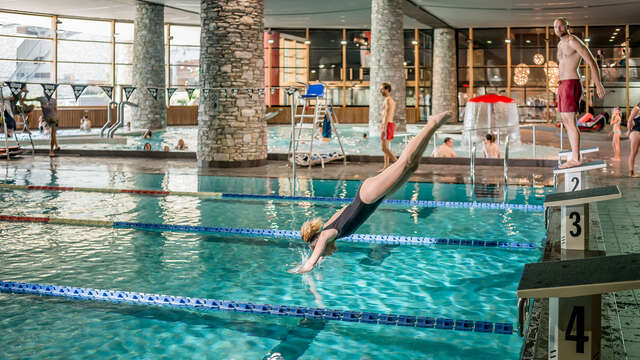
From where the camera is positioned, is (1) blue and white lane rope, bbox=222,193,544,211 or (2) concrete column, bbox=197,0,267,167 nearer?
(1) blue and white lane rope, bbox=222,193,544,211

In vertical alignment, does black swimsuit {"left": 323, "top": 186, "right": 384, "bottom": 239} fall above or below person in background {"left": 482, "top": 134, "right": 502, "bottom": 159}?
below

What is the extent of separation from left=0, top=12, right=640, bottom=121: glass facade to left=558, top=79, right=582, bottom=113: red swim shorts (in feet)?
66.9

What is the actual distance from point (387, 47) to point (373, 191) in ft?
51.7

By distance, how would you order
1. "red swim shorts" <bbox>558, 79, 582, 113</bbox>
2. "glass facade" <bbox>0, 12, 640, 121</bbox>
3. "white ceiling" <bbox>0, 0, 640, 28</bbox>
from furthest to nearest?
"glass facade" <bbox>0, 12, 640, 121</bbox>, "white ceiling" <bbox>0, 0, 640, 28</bbox>, "red swim shorts" <bbox>558, 79, 582, 113</bbox>

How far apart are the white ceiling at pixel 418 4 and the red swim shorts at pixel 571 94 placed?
1503 cm

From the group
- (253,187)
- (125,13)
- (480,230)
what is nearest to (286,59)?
(125,13)

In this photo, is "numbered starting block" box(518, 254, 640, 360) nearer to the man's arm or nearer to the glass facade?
the man's arm

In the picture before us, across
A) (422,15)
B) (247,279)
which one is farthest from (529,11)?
(247,279)

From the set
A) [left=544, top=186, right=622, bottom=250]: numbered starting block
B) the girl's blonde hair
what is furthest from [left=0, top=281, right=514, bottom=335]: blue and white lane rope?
[left=544, top=186, right=622, bottom=250]: numbered starting block

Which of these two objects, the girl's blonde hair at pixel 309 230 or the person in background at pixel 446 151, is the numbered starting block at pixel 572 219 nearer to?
the girl's blonde hair at pixel 309 230

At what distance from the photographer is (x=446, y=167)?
1205 cm

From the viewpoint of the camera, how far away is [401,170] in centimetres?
347

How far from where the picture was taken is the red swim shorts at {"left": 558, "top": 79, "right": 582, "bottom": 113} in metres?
6.67

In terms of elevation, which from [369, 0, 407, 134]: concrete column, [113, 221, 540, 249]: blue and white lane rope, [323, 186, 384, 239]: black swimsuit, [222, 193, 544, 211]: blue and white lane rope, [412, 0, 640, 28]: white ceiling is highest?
[412, 0, 640, 28]: white ceiling
